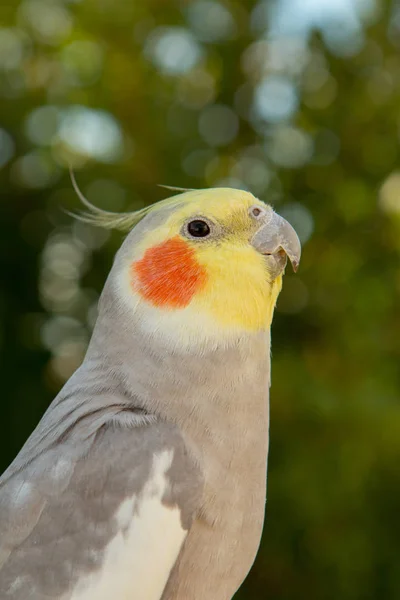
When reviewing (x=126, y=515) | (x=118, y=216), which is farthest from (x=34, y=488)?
(x=118, y=216)

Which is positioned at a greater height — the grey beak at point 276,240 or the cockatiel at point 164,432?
the grey beak at point 276,240

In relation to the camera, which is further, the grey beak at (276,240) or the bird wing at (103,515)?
the grey beak at (276,240)

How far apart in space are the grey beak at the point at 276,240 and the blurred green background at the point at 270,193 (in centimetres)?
229

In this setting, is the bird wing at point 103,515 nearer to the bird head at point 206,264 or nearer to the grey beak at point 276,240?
the bird head at point 206,264

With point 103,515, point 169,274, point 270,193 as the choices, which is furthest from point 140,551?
point 270,193

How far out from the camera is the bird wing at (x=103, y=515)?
5.90 feet

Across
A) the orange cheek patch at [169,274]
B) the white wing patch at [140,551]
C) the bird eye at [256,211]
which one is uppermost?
the bird eye at [256,211]

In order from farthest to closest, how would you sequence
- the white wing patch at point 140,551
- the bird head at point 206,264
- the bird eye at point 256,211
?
the bird eye at point 256,211 → the bird head at point 206,264 → the white wing patch at point 140,551

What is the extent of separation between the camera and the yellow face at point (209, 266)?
2.13 meters

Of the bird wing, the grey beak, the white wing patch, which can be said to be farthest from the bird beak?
the white wing patch

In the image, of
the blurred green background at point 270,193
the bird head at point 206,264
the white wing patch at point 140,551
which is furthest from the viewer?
the blurred green background at point 270,193

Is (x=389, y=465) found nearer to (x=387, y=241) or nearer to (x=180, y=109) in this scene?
(x=387, y=241)

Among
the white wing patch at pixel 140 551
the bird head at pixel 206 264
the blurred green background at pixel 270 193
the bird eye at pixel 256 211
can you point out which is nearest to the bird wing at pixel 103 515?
the white wing patch at pixel 140 551

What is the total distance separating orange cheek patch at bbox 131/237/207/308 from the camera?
214 centimetres
